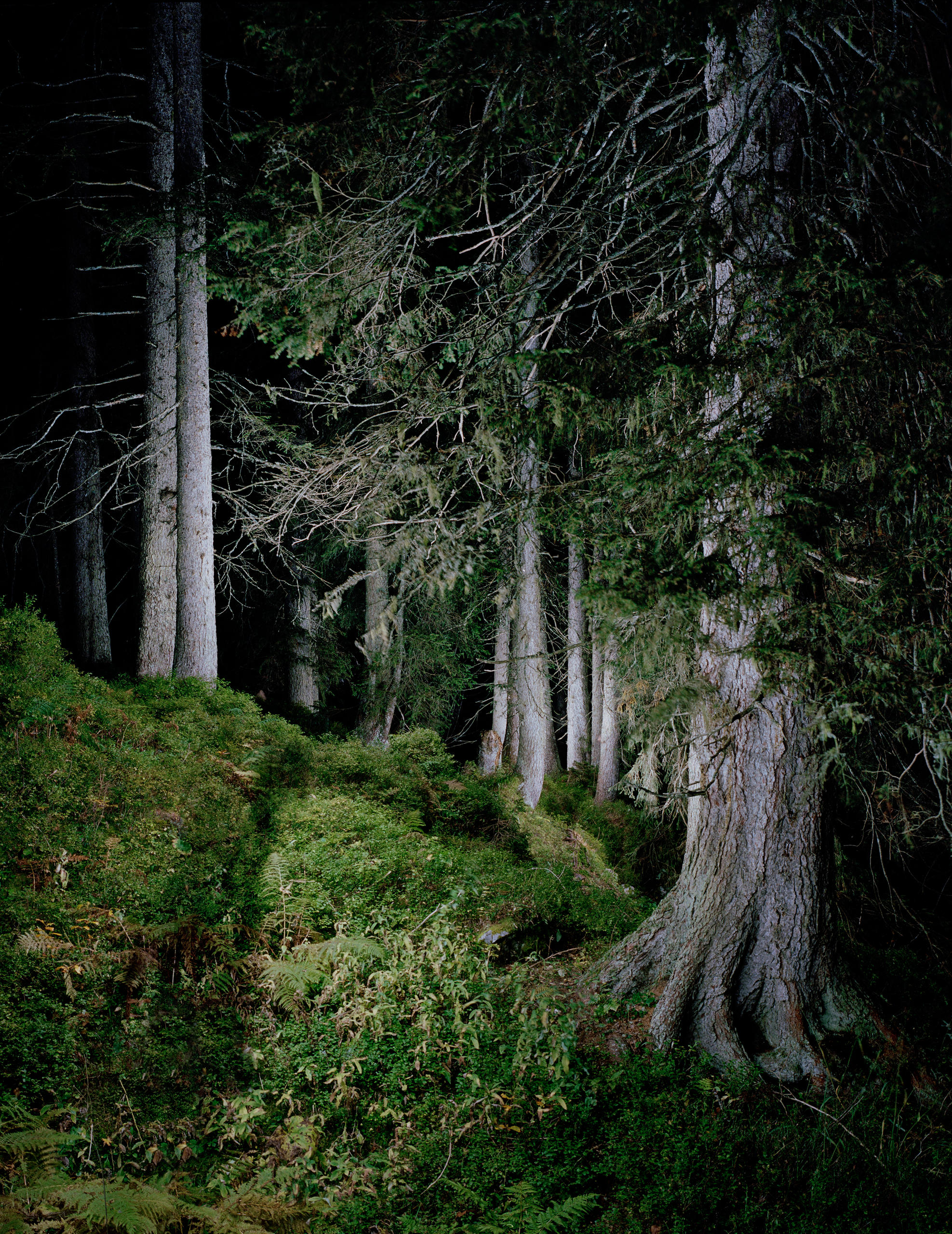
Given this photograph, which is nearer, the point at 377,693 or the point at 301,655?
the point at 377,693

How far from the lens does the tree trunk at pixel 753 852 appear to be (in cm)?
439

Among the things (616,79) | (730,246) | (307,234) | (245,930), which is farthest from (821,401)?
(245,930)

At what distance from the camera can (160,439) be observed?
10078 millimetres

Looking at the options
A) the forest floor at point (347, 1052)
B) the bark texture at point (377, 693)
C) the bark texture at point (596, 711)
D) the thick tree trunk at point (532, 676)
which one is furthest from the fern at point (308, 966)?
the bark texture at point (596, 711)

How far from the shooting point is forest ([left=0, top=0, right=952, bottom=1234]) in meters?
3.57

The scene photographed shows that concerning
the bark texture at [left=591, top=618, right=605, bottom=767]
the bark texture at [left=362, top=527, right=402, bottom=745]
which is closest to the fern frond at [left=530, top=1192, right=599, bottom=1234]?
the bark texture at [left=362, top=527, right=402, bottom=745]

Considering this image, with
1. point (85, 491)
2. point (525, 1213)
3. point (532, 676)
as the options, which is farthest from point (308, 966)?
point (85, 491)

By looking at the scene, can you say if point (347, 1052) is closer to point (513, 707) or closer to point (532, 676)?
point (532, 676)

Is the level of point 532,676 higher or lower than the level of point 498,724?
higher

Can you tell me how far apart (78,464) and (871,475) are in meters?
14.3

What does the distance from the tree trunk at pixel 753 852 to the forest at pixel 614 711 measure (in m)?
0.03

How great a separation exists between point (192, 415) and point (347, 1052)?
771 centimetres

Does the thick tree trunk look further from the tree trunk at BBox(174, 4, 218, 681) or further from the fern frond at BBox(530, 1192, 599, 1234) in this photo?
the fern frond at BBox(530, 1192, 599, 1234)

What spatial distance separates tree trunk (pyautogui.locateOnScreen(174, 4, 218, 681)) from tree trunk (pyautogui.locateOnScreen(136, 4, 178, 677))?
51cm
